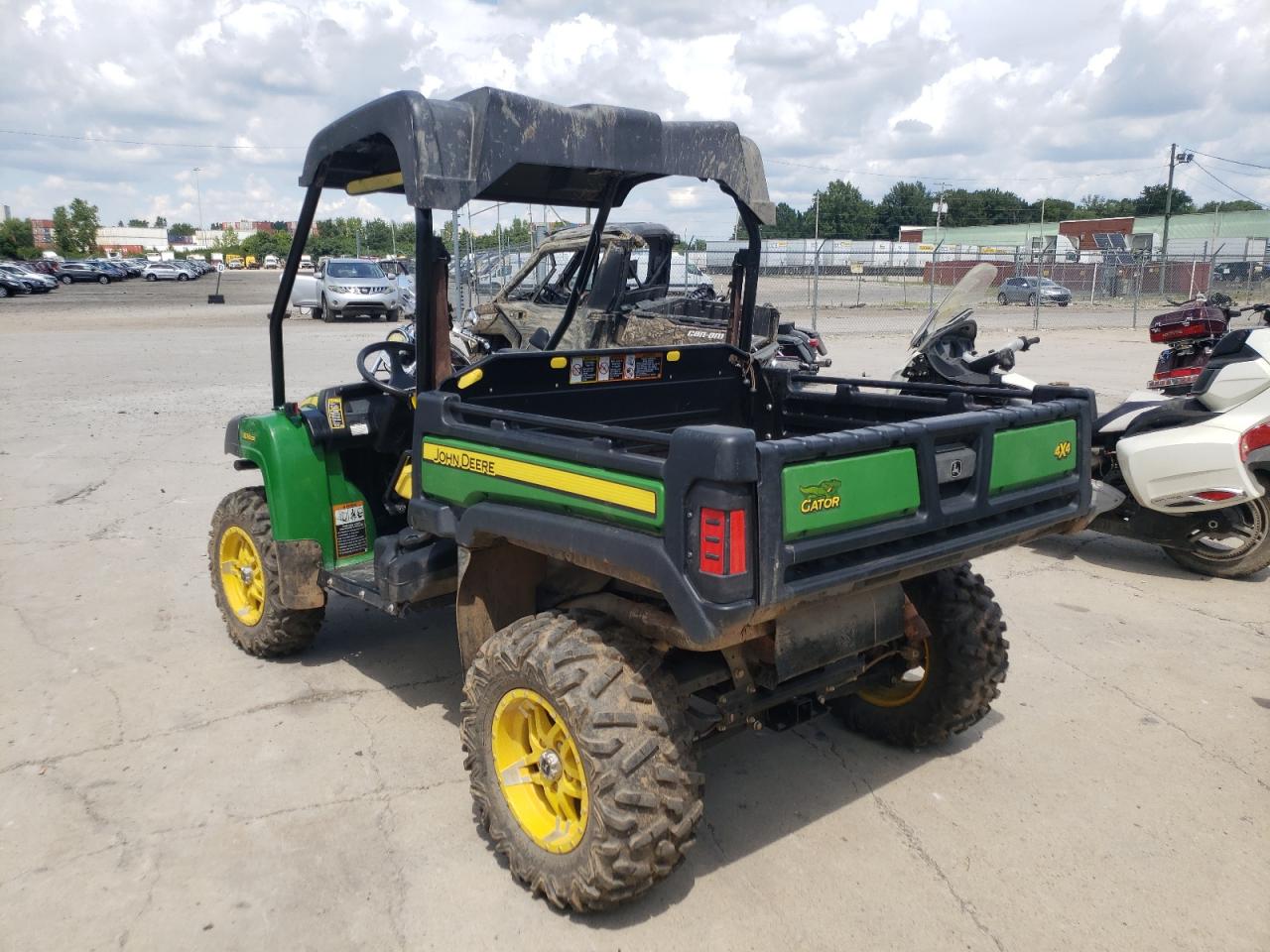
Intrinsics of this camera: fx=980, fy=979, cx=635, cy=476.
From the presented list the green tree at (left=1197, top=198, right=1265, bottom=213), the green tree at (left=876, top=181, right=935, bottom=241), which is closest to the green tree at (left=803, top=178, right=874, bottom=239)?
the green tree at (left=876, top=181, right=935, bottom=241)

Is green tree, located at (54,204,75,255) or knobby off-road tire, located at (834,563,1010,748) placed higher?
green tree, located at (54,204,75,255)

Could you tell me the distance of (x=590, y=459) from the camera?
2736 millimetres

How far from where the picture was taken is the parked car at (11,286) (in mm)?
41906

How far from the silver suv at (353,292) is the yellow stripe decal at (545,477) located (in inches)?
883

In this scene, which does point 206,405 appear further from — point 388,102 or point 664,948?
point 664,948

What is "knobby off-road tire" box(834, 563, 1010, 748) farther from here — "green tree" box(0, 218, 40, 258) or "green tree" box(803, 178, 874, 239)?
"green tree" box(0, 218, 40, 258)

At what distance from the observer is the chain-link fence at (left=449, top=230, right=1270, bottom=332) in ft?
89.9

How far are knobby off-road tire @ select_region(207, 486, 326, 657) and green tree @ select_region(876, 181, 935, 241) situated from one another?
72343 mm

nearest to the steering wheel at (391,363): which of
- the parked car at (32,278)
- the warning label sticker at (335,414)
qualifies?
the warning label sticker at (335,414)

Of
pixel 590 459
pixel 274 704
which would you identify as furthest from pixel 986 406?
pixel 274 704

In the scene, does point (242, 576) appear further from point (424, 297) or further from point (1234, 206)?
point (1234, 206)

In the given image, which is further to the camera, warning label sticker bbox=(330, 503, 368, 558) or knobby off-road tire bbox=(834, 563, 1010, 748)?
warning label sticker bbox=(330, 503, 368, 558)

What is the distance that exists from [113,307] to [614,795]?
1434 inches

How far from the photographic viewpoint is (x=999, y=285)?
3481 centimetres
